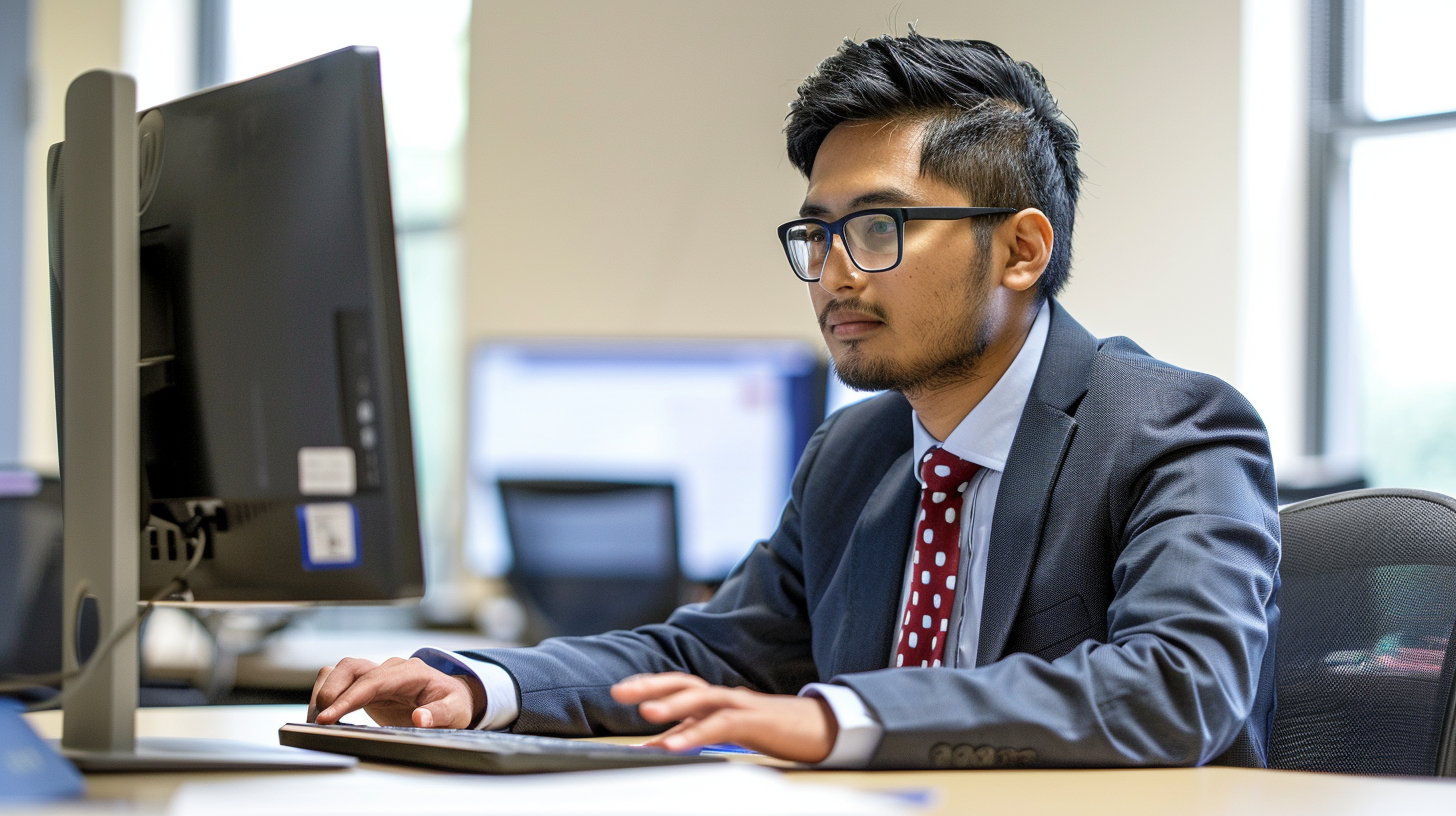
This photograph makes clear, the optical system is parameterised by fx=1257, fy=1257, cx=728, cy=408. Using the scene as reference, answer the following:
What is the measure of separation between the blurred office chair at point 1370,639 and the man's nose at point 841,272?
0.54 metres

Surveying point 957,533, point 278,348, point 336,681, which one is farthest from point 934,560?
point 278,348

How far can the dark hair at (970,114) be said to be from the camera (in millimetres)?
1464

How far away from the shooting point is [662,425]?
3.31 m

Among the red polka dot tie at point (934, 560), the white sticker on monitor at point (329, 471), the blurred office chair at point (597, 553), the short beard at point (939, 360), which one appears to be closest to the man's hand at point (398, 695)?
the white sticker on monitor at point (329, 471)

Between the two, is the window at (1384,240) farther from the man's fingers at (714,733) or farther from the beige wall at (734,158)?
the man's fingers at (714,733)

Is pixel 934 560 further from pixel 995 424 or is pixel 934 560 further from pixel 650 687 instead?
pixel 650 687

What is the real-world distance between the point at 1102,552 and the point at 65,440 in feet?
2.95

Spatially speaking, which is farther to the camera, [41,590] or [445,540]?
[445,540]

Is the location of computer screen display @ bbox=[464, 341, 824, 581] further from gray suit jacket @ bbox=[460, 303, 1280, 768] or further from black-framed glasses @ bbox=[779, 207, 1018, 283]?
black-framed glasses @ bbox=[779, 207, 1018, 283]

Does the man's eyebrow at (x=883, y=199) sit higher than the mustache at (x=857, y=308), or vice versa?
the man's eyebrow at (x=883, y=199)

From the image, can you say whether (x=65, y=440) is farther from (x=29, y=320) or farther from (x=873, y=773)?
(x=29, y=320)

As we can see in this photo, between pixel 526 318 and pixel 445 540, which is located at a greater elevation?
pixel 526 318

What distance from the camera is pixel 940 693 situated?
35.6 inches

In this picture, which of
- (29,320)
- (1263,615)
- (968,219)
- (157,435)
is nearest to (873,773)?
(1263,615)
